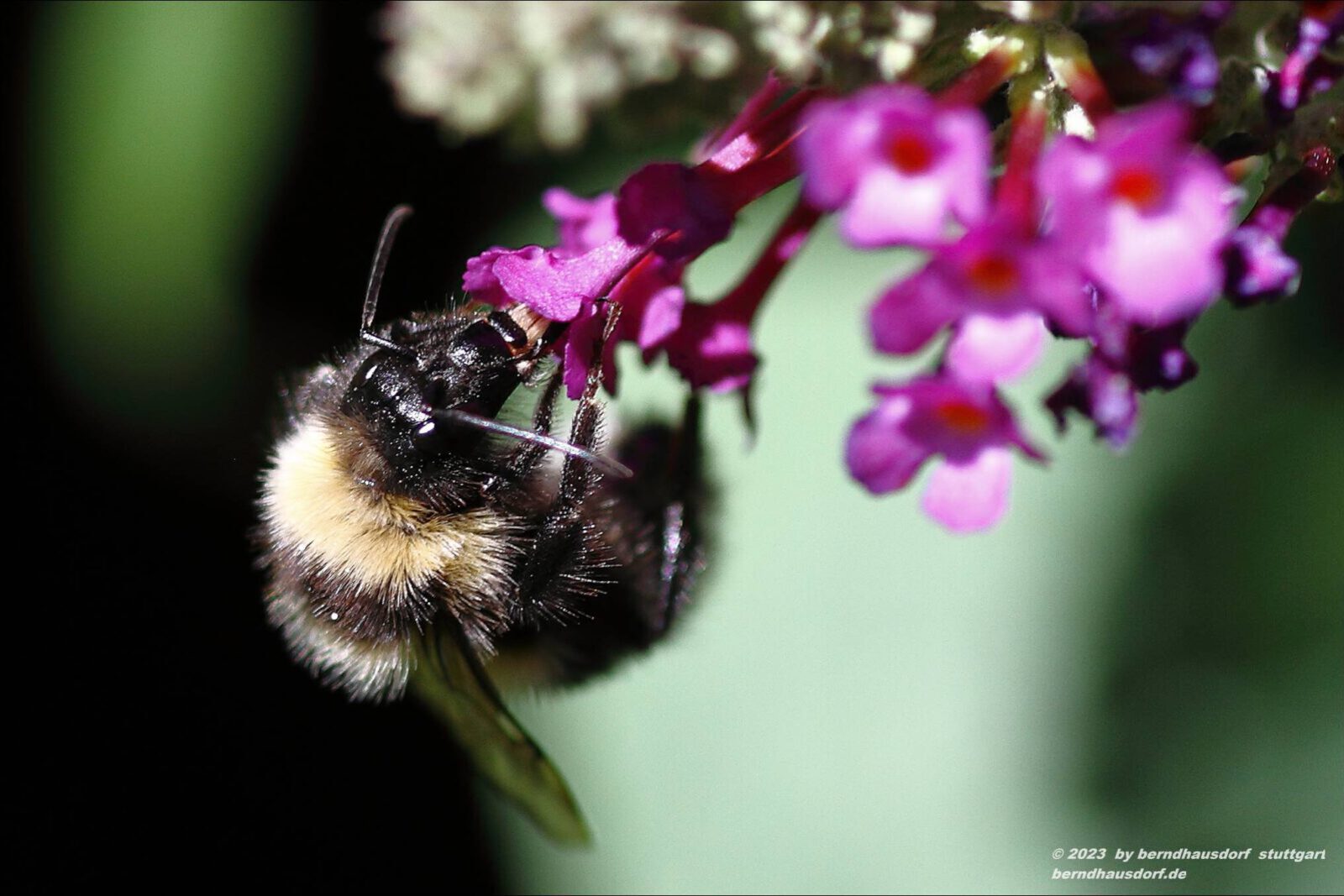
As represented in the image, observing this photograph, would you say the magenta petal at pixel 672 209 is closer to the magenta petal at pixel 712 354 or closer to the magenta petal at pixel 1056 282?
the magenta petal at pixel 712 354

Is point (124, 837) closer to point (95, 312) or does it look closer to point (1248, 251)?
point (95, 312)

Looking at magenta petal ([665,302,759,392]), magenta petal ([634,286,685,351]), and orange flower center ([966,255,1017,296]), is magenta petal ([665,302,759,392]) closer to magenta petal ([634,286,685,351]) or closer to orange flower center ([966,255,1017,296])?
magenta petal ([634,286,685,351])

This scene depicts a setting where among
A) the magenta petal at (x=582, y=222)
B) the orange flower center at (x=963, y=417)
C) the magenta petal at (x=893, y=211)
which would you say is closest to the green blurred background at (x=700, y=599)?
the magenta petal at (x=582, y=222)

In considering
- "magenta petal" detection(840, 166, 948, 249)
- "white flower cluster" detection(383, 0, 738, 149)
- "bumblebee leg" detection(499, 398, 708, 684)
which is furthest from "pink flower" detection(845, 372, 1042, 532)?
"white flower cluster" detection(383, 0, 738, 149)

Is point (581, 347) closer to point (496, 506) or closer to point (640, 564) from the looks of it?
point (496, 506)

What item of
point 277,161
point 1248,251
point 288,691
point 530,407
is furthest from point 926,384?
point 288,691

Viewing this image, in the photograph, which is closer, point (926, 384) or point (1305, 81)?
point (926, 384)

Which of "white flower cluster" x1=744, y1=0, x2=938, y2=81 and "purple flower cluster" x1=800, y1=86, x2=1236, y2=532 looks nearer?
"purple flower cluster" x1=800, y1=86, x2=1236, y2=532
